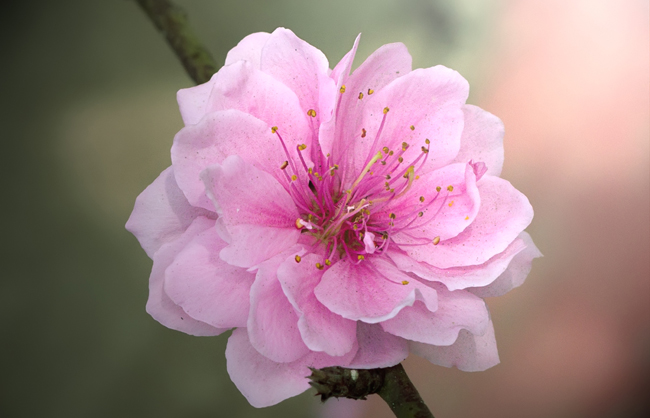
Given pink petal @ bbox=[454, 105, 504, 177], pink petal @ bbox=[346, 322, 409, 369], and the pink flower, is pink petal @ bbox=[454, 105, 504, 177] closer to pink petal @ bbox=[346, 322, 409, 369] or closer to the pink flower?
the pink flower

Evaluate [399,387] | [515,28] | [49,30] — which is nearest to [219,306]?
[399,387]

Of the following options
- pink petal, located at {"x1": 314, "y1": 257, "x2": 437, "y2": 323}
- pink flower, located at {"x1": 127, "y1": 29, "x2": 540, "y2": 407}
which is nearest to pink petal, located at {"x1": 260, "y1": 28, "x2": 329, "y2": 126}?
pink flower, located at {"x1": 127, "y1": 29, "x2": 540, "y2": 407}

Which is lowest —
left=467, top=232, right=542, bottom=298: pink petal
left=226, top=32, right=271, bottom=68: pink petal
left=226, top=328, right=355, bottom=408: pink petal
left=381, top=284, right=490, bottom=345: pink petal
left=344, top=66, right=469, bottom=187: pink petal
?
left=467, top=232, right=542, bottom=298: pink petal

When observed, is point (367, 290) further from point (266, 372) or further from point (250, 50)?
point (250, 50)

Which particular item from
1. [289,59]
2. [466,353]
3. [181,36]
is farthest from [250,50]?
[466,353]

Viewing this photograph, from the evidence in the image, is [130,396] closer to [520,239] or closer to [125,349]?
[125,349]
